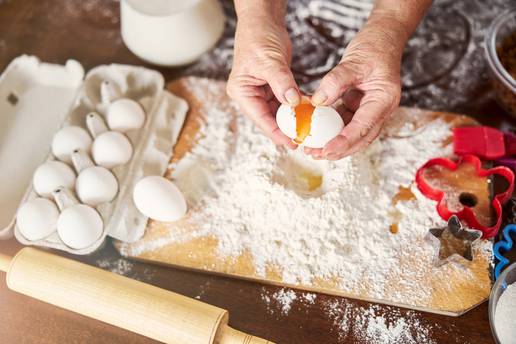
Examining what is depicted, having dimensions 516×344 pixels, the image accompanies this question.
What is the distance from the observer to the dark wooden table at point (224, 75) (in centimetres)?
108

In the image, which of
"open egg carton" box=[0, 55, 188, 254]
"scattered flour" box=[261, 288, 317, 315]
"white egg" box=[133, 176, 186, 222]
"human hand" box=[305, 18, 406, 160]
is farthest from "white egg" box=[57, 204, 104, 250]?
"human hand" box=[305, 18, 406, 160]

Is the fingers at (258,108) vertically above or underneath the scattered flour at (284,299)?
above

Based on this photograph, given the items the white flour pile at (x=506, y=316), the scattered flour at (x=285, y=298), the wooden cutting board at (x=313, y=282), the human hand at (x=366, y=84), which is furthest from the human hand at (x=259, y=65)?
the white flour pile at (x=506, y=316)

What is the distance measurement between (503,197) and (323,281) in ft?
1.55

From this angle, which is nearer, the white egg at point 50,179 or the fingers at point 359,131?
the fingers at point 359,131

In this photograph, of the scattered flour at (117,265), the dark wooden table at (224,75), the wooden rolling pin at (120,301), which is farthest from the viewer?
the scattered flour at (117,265)

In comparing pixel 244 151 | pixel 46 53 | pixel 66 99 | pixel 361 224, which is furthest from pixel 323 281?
pixel 46 53

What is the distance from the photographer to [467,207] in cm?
115

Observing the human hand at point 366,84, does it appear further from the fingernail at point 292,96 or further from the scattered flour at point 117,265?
the scattered flour at point 117,265

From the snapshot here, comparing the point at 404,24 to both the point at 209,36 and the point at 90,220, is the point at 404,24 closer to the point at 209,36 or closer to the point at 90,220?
the point at 209,36

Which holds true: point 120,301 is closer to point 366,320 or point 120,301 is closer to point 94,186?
point 94,186

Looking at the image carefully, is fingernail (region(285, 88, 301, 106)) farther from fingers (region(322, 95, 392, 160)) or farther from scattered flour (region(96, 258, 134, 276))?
scattered flour (region(96, 258, 134, 276))

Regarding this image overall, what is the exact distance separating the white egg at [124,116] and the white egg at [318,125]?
0.43 m

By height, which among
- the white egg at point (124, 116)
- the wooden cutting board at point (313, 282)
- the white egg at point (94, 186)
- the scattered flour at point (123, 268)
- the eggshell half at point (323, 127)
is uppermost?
the eggshell half at point (323, 127)
